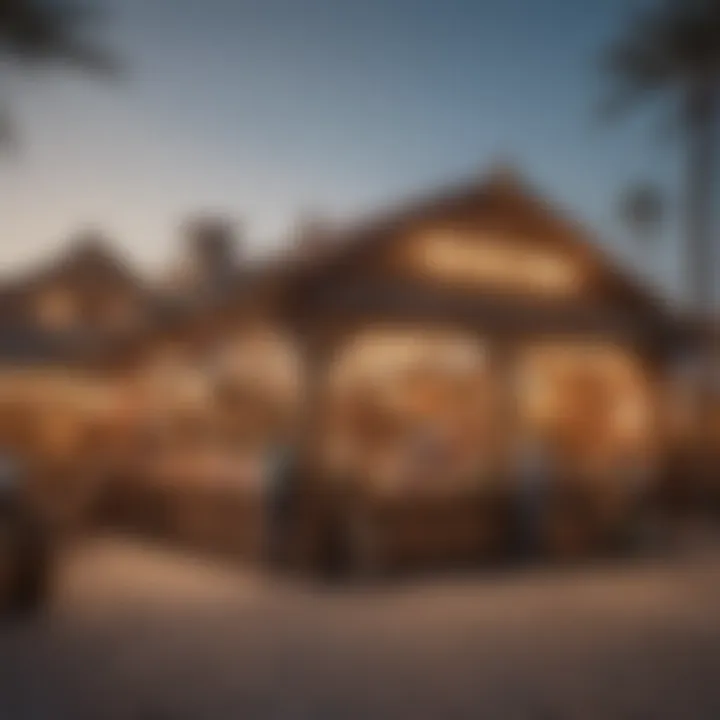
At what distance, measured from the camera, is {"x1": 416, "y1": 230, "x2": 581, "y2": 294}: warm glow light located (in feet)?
Result: 41.3

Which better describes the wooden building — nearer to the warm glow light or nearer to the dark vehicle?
the warm glow light

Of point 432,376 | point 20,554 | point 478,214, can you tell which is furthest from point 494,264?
point 20,554

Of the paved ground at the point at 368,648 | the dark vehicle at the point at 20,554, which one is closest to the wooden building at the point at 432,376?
the paved ground at the point at 368,648

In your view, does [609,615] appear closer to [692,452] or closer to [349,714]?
[349,714]

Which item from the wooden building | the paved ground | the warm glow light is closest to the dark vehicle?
the paved ground

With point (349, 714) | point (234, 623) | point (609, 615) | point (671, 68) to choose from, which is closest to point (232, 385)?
point (234, 623)

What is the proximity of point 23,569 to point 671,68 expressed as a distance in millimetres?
16843

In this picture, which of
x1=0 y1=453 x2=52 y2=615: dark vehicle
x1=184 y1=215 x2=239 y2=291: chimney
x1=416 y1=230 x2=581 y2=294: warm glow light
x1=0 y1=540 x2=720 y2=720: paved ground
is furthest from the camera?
x1=184 y1=215 x2=239 y2=291: chimney

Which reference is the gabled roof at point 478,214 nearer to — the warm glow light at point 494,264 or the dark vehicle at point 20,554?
the warm glow light at point 494,264

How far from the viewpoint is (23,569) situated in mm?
8531

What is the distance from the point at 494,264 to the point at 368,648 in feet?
24.2

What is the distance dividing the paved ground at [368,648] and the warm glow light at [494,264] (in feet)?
14.2

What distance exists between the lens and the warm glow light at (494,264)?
41.3 feet

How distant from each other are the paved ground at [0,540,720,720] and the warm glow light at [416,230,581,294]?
14.2ft
